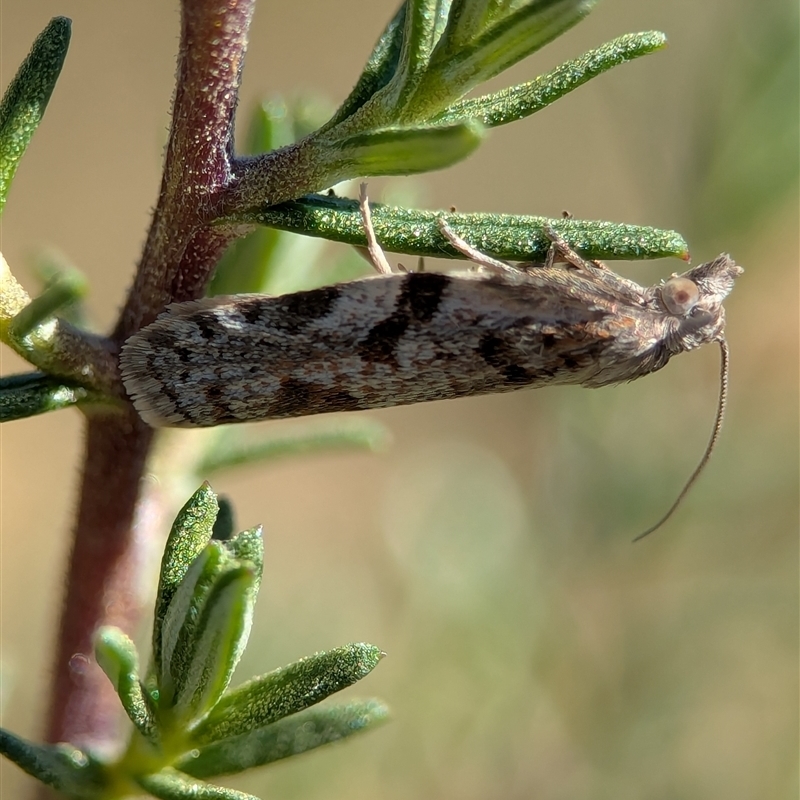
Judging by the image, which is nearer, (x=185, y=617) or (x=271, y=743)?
(x=185, y=617)

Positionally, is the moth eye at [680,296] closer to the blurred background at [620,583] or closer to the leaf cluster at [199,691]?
the blurred background at [620,583]

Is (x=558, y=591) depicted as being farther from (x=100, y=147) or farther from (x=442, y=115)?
(x=100, y=147)

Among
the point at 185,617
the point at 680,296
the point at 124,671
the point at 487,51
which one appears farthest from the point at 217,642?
the point at 680,296

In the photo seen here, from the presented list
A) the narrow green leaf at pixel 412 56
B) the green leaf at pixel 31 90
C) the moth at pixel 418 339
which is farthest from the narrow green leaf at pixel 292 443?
the narrow green leaf at pixel 412 56

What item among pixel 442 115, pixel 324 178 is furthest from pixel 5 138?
pixel 442 115

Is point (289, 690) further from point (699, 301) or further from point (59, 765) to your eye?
point (699, 301)

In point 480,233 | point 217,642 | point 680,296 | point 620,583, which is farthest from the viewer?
point 620,583

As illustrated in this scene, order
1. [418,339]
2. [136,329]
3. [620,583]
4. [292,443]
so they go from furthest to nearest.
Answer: [620,583] < [418,339] < [292,443] < [136,329]
